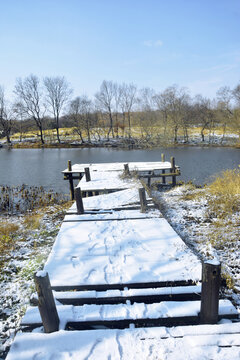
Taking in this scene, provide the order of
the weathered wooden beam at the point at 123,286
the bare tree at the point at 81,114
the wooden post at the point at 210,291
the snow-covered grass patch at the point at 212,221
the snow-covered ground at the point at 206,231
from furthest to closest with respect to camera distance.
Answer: the bare tree at the point at 81,114
the snow-covered grass patch at the point at 212,221
the snow-covered ground at the point at 206,231
the weathered wooden beam at the point at 123,286
the wooden post at the point at 210,291

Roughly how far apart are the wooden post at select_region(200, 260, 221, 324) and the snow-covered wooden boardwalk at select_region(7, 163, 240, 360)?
12 cm

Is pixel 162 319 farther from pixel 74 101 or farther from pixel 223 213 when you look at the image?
pixel 74 101

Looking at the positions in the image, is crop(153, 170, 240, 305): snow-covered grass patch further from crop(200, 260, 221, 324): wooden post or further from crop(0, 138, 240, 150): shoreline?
crop(0, 138, 240, 150): shoreline

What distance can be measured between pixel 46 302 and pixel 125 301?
1.43 meters

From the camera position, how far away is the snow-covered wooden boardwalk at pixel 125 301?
289 centimetres

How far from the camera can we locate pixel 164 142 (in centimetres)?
4094

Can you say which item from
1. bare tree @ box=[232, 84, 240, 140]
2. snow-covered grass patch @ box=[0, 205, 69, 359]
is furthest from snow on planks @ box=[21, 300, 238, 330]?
bare tree @ box=[232, 84, 240, 140]

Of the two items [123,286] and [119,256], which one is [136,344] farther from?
[119,256]

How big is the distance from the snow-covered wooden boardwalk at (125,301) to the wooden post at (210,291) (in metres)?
0.12

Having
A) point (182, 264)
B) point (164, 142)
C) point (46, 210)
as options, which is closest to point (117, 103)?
point (164, 142)

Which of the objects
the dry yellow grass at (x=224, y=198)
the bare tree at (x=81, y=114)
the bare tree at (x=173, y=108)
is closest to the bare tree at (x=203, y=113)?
the bare tree at (x=173, y=108)

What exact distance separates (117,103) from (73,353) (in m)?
54.9

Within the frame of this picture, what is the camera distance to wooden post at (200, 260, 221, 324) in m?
2.93

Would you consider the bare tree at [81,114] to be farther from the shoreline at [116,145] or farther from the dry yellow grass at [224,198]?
the dry yellow grass at [224,198]
